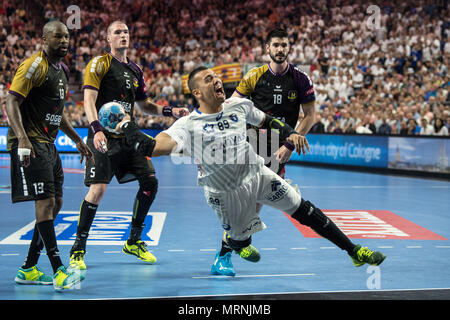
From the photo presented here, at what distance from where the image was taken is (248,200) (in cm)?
477

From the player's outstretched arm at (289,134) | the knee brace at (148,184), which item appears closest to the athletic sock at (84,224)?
the knee brace at (148,184)

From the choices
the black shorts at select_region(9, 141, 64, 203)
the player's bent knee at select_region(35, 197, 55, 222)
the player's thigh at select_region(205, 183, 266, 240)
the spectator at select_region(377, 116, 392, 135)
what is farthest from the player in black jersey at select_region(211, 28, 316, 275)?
the spectator at select_region(377, 116, 392, 135)

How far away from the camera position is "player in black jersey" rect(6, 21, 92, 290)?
4.68 m

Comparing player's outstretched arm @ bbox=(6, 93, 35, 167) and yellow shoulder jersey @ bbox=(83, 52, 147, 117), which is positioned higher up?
yellow shoulder jersey @ bbox=(83, 52, 147, 117)

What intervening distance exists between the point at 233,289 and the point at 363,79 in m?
17.6

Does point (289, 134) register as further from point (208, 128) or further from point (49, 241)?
point (49, 241)

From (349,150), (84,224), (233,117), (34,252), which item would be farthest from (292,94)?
(349,150)

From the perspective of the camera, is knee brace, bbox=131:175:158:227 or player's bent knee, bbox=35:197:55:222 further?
knee brace, bbox=131:175:158:227

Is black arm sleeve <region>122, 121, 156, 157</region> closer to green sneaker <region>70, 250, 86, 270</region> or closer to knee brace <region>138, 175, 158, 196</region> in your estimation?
green sneaker <region>70, 250, 86, 270</region>

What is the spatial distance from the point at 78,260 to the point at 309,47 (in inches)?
786

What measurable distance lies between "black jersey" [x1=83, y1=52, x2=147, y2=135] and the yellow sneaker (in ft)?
3.84

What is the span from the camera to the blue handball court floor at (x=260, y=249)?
4.71 m

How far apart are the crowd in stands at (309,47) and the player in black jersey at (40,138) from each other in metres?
12.4
